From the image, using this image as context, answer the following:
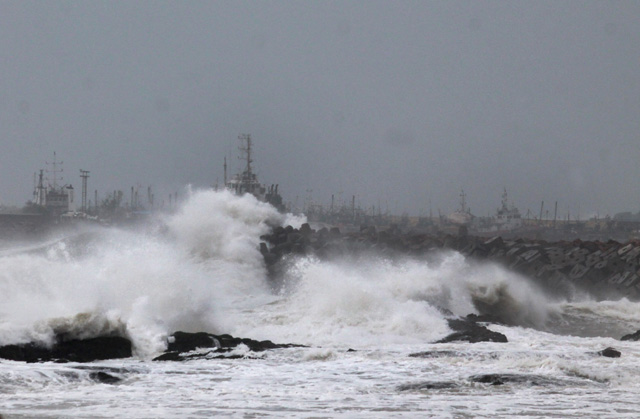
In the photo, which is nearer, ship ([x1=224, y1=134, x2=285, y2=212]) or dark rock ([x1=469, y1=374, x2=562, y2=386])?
dark rock ([x1=469, y1=374, x2=562, y2=386])

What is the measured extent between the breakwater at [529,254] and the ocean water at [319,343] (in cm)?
96

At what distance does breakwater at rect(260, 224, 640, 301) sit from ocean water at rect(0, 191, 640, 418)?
955mm

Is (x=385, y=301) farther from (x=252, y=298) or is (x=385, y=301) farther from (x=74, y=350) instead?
(x=74, y=350)

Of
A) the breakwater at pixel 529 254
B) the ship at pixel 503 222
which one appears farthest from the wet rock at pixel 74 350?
the ship at pixel 503 222

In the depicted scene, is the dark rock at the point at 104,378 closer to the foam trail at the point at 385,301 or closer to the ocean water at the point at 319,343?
the ocean water at the point at 319,343

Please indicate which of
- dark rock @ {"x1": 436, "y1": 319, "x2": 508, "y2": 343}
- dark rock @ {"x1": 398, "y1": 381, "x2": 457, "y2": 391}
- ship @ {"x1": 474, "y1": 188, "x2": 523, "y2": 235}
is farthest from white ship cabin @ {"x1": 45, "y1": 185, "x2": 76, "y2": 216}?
dark rock @ {"x1": 398, "y1": 381, "x2": 457, "y2": 391}

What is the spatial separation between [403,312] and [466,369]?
18.5ft

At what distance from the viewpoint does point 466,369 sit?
12.9 metres

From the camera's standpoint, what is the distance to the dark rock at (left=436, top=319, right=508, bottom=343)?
16.3m

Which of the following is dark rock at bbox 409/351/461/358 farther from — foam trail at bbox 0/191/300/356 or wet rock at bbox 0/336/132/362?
wet rock at bbox 0/336/132/362

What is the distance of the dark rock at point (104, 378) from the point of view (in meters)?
11.8

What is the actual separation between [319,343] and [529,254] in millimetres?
17336

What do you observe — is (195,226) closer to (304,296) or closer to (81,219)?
(304,296)

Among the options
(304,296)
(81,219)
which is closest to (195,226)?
(304,296)
